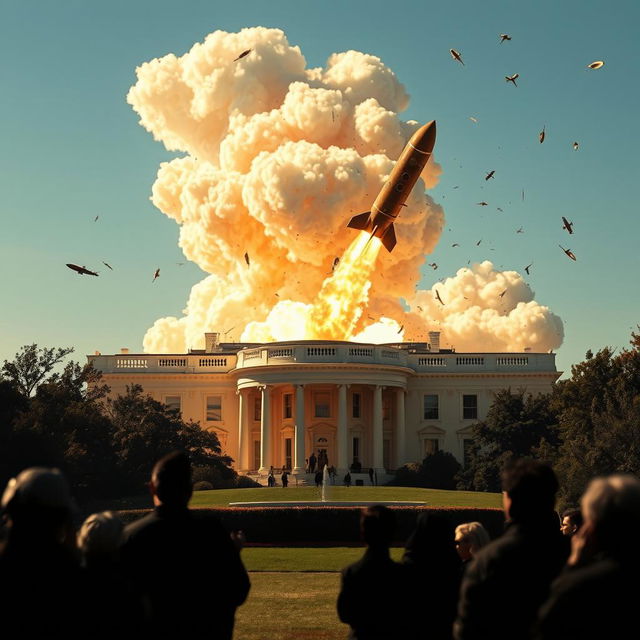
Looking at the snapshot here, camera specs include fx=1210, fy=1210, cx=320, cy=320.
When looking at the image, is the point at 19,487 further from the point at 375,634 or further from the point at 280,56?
the point at 280,56

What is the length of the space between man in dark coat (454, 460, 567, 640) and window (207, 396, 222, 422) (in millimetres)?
80932

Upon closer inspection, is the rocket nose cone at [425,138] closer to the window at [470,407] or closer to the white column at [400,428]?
the white column at [400,428]

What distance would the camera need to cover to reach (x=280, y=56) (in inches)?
3866

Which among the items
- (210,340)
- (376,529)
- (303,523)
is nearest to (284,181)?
(210,340)

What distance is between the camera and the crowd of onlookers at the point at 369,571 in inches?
232

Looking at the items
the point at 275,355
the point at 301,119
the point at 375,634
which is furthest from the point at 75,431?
the point at 375,634

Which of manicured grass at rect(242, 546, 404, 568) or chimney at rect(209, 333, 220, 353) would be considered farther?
chimney at rect(209, 333, 220, 353)

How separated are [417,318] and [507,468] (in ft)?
329

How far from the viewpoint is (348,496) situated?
60500 millimetres

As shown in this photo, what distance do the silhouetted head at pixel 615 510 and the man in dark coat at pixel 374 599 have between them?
3187 mm

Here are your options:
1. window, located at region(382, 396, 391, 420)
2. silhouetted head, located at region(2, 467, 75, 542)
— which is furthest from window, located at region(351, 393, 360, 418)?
silhouetted head, located at region(2, 467, 75, 542)

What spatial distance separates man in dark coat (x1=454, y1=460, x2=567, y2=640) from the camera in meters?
7.35

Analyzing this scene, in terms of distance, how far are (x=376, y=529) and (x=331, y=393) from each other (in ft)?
248

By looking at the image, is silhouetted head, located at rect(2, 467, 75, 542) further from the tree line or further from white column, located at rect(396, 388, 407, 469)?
white column, located at rect(396, 388, 407, 469)
